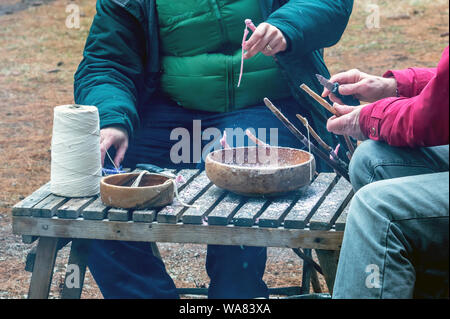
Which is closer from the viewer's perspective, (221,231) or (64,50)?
(221,231)

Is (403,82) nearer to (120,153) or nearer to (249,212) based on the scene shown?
(249,212)

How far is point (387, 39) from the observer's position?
337 inches

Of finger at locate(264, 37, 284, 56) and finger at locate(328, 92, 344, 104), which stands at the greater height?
finger at locate(264, 37, 284, 56)

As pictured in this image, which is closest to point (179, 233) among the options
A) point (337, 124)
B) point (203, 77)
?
point (337, 124)

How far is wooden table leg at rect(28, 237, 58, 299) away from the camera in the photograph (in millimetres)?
2137

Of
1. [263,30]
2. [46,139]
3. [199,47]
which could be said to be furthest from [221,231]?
[46,139]

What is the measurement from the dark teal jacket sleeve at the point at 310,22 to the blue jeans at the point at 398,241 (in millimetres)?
1024

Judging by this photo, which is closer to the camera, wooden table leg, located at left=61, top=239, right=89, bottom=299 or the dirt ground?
wooden table leg, located at left=61, top=239, right=89, bottom=299

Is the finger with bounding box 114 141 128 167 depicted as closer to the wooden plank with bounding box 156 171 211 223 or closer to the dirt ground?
the wooden plank with bounding box 156 171 211 223

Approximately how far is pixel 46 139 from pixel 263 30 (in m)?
3.98

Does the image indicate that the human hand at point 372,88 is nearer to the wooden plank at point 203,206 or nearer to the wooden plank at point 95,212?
the wooden plank at point 203,206

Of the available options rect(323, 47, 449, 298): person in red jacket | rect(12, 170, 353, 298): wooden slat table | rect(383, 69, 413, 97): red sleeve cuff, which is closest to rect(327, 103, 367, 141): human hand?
rect(323, 47, 449, 298): person in red jacket

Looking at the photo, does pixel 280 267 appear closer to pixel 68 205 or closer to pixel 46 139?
pixel 68 205

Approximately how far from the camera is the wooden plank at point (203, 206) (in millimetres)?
1969
